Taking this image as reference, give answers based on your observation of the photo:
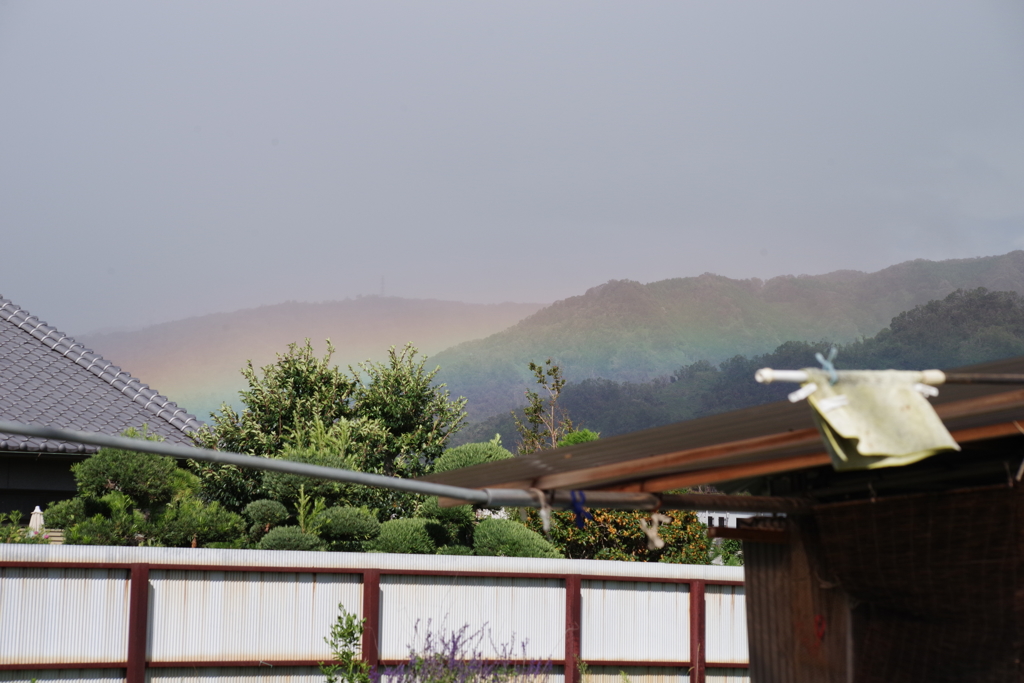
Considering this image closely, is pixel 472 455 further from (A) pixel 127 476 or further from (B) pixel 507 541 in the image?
(A) pixel 127 476

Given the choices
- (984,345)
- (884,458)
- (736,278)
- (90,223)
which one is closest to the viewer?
(884,458)

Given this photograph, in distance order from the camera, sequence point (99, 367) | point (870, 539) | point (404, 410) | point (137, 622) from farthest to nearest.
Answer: point (99, 367), point (404, 410), point (137, 622), point (870, 539)

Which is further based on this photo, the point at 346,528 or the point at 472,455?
the point at 472,455

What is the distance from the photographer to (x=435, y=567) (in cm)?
962

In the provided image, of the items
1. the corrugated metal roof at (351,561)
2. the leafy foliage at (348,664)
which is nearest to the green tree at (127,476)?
the corrugated metal roof at (351,561)

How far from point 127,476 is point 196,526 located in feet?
4.41

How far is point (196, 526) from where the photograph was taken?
11.2 metres

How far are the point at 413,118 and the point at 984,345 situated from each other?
78.1 metres

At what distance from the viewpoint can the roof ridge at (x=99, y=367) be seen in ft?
56.7

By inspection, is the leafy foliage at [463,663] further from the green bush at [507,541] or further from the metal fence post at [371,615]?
the green bush at [507,541]

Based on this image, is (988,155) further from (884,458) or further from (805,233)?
(884,458)

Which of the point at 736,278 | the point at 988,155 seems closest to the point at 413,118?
the point at 736,278

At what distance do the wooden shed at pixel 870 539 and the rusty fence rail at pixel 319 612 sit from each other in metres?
4.97

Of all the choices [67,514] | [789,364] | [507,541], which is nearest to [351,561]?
[507,541]
